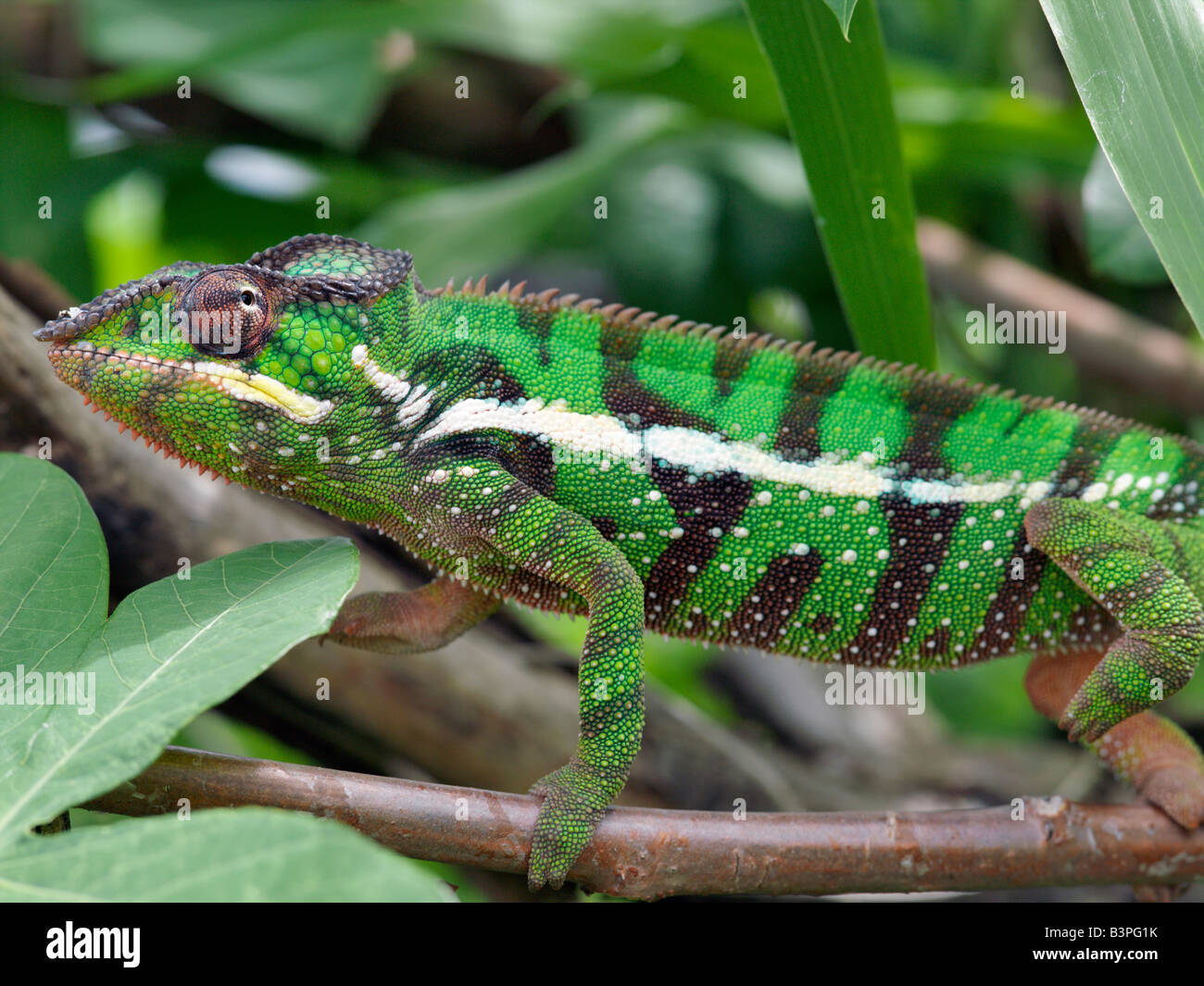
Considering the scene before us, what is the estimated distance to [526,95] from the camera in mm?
3545

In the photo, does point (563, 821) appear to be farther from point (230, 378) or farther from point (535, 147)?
point (535, 147)

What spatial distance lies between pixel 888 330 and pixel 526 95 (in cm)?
226

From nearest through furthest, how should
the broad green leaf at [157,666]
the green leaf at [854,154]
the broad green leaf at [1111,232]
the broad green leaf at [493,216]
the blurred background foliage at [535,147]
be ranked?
the broad green leaf at [157,666]
the green leaf at [854,154]
the broad green leaf at [1111,232]
the broad green leaf at [493,216]
the blurred background foliage at [535,147]

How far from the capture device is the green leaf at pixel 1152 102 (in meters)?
1.07

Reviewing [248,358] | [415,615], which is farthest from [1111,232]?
[248,358]

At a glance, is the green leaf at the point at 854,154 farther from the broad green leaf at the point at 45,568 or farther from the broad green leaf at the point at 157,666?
the broad green leaf at the point at 45,568

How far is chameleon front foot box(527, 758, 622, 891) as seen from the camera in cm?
142

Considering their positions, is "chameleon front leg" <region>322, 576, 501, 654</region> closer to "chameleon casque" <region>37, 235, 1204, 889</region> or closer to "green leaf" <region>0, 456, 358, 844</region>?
"chameleon casque" <region>37, 235, 1204, 889</region>

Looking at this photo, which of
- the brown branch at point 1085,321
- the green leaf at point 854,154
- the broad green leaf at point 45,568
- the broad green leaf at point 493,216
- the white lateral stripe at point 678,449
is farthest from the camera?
the brown branch at point 1085,321

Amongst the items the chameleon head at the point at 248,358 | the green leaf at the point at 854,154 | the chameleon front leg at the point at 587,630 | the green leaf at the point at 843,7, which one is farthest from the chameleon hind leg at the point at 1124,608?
the chameleon head at the point at 248,358

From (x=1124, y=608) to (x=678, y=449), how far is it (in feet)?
2.39

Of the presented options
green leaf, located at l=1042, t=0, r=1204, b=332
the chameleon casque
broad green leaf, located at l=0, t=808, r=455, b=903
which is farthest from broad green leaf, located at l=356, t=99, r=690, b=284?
broad green leaf, located at l=0, t=808, r=455, b=903

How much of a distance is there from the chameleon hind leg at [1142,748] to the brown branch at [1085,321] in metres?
1.16

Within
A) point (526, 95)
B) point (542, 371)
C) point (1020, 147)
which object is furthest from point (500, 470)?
point (526, 95)
